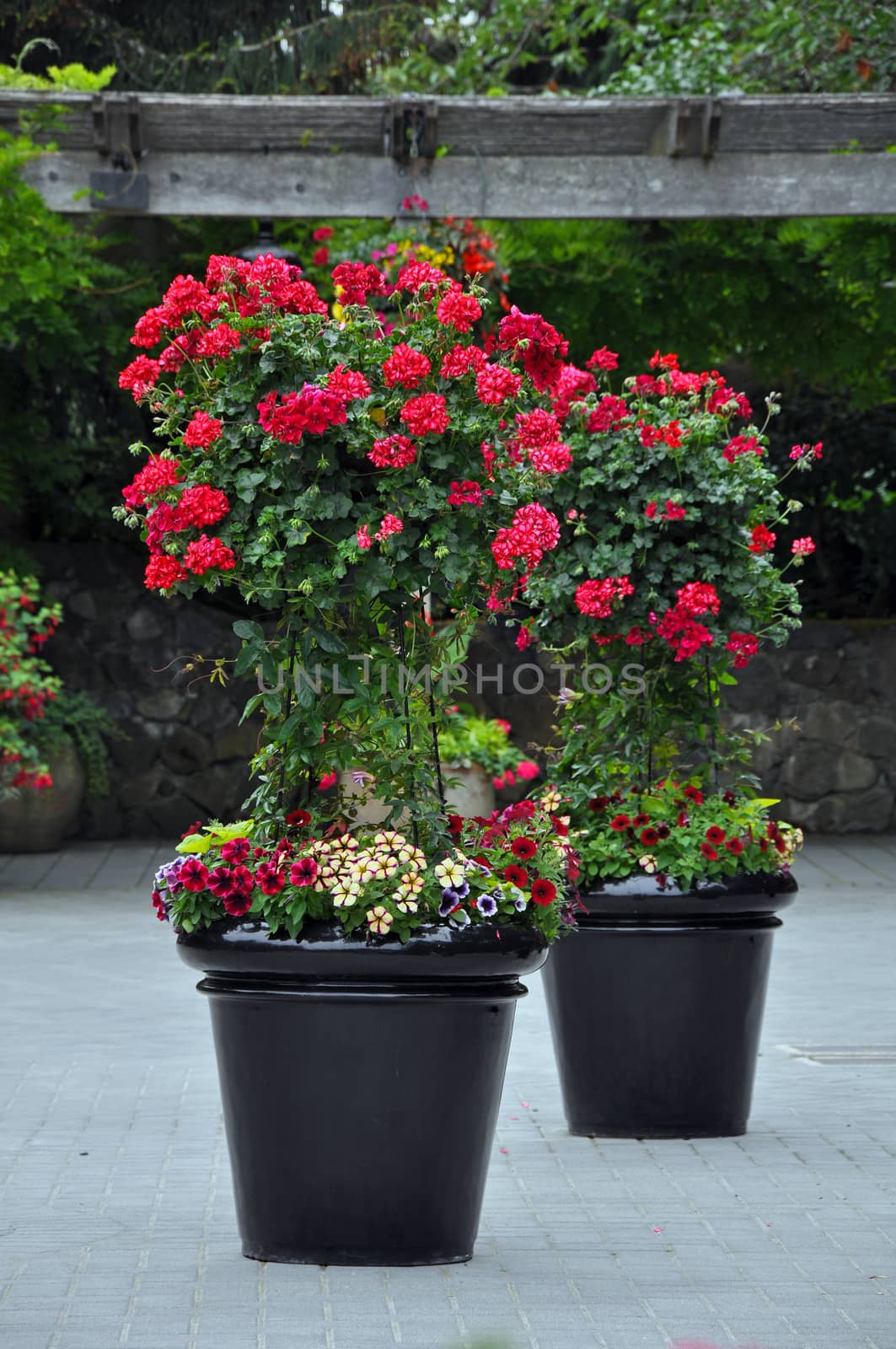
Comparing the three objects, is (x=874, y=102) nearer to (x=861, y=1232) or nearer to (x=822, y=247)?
(x=822, y=247)

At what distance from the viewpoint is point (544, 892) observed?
3758mm

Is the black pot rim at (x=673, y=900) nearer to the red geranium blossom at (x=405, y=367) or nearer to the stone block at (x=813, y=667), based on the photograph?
the red geranium blossom at (x=405, y=367)

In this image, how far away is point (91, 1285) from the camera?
358 centimetres

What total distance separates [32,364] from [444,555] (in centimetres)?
709

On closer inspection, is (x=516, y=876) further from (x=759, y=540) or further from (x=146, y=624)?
(x=146, y=624)

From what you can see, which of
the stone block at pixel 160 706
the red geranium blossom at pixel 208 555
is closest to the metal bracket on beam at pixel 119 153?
the stone block at pixel 160 706

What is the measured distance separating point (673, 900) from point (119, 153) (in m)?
5.38

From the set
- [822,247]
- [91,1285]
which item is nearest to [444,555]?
[91,1285]

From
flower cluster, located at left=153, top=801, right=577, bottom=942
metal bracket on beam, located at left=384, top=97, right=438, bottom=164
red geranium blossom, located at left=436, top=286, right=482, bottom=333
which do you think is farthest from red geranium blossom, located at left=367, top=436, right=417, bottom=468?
metal bracket on beam, located at left=384, top=97, right=438, bottom=164

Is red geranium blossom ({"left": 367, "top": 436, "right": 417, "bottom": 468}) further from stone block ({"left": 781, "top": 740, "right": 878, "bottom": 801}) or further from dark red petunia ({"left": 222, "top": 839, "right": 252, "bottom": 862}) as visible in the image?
stone block ({"left": 781, "top": 740, "right": 878, "bottom": 801})

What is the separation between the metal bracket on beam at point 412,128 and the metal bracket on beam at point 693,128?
1.15 meters

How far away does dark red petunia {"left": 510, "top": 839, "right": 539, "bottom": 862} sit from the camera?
12.6ft

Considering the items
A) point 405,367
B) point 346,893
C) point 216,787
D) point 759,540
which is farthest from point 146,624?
point 346,893

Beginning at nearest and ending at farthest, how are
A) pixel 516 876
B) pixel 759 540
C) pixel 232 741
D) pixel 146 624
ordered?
pixel 516 876
pixel 759 540
pixel 232 741
pixel 146 624
